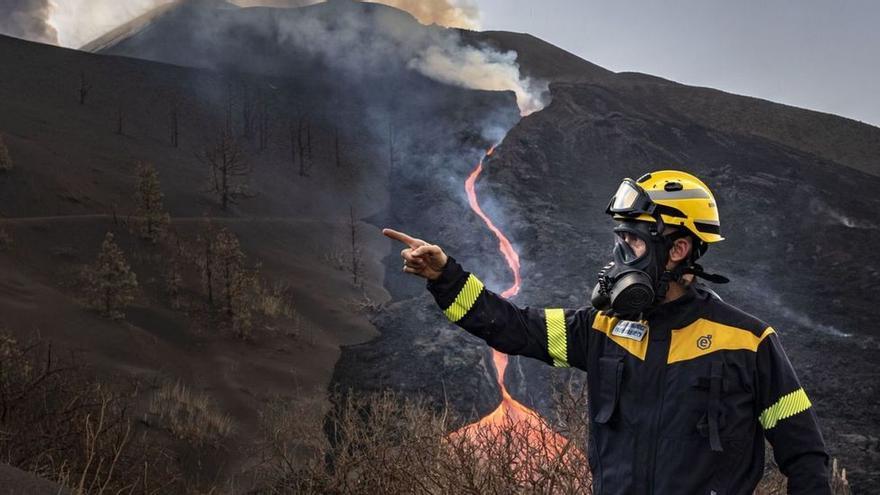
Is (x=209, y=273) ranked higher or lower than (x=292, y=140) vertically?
lower

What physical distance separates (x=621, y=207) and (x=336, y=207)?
38537 mm

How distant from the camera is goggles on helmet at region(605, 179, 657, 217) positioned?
9.93ft

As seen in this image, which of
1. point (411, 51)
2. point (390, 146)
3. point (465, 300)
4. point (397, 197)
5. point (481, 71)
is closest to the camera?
point (465, 300)

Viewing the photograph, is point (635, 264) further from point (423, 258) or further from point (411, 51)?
point (411, 51)

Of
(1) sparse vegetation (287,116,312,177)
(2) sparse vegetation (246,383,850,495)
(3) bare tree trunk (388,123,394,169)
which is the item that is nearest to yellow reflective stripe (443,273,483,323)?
(2) sparse vegetation (246,383,850,495)

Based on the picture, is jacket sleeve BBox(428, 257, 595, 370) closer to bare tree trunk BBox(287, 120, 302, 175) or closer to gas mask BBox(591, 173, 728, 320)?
gas mask BBox(591, 173, 728, 320)

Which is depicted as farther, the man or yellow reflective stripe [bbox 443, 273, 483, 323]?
yellow reflective stripe [bbox 443, 273, 483, 323]

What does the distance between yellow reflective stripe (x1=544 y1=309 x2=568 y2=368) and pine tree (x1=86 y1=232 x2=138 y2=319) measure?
14.5 m

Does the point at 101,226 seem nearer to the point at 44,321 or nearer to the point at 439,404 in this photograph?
the point at 44,321

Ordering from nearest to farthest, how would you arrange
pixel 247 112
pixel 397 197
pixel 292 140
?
pixel 397 197
pixel 292 140
pixel 247 112

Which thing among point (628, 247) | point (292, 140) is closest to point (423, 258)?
point (628, 247)

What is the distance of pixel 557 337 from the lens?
3.12m

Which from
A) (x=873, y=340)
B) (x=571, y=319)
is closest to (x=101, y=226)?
(x=571, y=319)

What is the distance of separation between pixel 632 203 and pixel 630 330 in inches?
26.6
